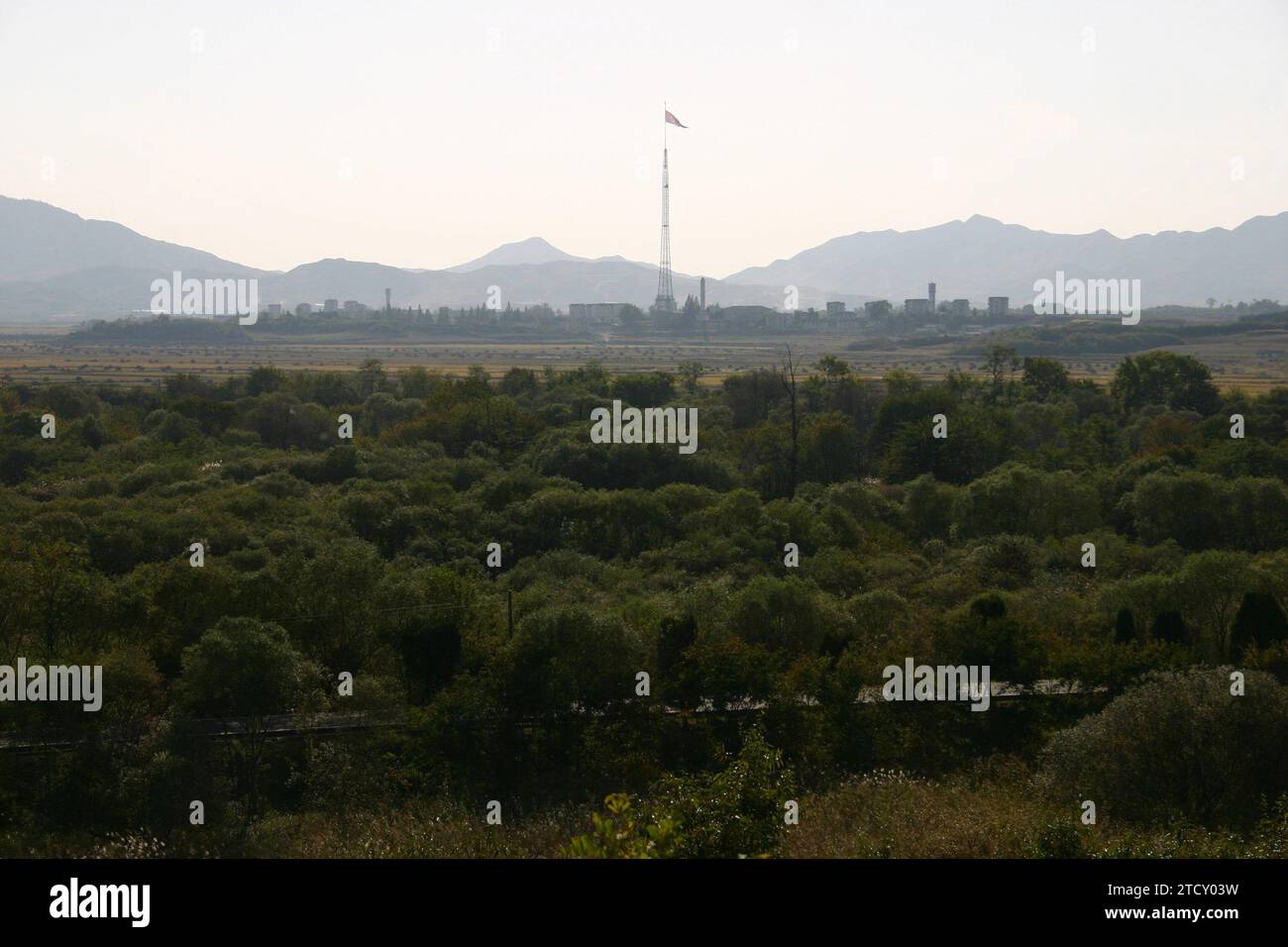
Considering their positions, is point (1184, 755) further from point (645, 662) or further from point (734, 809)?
point (645, 662)

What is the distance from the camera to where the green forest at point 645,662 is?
18.6 metres

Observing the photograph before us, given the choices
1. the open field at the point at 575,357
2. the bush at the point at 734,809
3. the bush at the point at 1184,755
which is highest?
the open field at the point at 575,357

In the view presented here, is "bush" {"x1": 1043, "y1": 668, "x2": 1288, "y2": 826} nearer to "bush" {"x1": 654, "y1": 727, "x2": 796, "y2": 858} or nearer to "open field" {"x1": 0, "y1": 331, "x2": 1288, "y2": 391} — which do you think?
"bush" {"x1": 654, "y1": 727, "x2": 796, "y2": 858}

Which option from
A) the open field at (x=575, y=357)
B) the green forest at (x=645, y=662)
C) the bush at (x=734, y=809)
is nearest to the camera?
the bush at (x=734, y=809)

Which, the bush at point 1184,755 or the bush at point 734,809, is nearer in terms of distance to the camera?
the bush at point 734,809

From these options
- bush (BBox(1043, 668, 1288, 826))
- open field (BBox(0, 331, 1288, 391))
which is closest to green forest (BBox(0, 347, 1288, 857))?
bush (BBox(1043, 668, 1288, 826))

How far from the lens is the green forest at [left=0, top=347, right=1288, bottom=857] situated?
1861cm

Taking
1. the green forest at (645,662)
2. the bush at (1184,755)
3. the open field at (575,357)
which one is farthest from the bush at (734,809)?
the open field at (575,357)

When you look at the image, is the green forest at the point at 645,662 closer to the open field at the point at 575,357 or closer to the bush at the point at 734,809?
the bush at the point at 734,809

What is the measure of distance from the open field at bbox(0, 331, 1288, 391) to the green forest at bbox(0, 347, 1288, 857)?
58661 mm

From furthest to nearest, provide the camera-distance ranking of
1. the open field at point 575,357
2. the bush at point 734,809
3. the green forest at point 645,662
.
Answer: the open field at point 575,357 → the green forest at point 645,662 → the bush at point 734,809

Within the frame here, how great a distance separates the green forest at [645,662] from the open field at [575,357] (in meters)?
58.7
